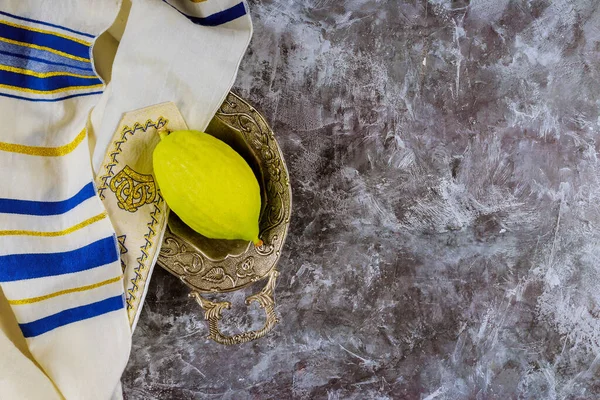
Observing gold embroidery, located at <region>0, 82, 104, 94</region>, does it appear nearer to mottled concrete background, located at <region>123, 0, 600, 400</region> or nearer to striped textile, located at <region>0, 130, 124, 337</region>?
striped textile, located at <region>0, 130, 124, 337</region>

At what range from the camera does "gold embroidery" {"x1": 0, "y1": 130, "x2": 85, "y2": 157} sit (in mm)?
600

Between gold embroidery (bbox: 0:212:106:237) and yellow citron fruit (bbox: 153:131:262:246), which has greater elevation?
yellow citron fruit (bbox: 153:131:262:246)

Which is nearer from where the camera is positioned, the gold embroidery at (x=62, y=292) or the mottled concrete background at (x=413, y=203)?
the gold embroidery at (x=62, y=292)

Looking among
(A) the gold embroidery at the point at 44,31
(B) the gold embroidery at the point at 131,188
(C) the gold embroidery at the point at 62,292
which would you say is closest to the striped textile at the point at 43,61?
(A) the gold embroidery at the point at 44,31

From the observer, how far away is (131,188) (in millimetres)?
627

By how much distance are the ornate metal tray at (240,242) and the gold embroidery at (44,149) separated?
14cm

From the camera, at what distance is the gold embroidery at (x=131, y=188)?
62cm

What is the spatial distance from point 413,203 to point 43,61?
1.63ft

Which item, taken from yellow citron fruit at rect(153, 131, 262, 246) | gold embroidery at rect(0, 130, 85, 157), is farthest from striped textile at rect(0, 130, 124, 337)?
yellow citron fruit at rect(153, 131, 262, 246)

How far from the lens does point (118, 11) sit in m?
0.62

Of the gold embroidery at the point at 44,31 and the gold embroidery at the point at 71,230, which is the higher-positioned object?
the gold embroidery at the point at 44,31

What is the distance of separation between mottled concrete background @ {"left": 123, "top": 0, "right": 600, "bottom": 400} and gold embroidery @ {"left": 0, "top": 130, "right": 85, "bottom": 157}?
0.20 m

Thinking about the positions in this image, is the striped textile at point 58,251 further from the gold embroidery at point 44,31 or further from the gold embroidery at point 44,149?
the gold embroidery at point 44,31

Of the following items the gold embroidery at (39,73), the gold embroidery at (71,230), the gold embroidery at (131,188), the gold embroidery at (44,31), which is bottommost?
the gold embroidery at (71,230)
